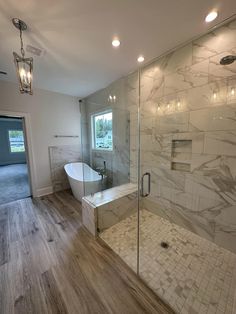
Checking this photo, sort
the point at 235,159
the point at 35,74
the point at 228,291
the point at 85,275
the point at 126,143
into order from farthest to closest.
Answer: the point at 126,143
the point at 35,74
the point at 235,159
the point at 85,275
the point at 228,291

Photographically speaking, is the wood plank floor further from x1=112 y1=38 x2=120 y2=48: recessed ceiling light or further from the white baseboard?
x1=112 y1=38 x2=120 y2=48: recessed ceiling light

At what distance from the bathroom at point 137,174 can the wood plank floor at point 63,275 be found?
11 millimetres

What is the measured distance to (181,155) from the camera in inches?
86.2

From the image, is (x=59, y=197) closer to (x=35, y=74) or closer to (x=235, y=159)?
(x=35, y=74)

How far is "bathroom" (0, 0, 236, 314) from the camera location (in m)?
1.36

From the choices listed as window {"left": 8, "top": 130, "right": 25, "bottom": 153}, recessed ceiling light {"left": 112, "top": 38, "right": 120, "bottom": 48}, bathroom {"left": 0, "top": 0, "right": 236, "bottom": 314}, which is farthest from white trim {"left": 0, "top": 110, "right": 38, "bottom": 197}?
window {"left": 8, "top": 130, "right": 25, "bottom": 153}

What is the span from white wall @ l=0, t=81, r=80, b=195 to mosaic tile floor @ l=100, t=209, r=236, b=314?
2466 mm

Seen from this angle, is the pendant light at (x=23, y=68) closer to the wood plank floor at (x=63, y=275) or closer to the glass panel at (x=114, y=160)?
the glass panel at (x=114, y=160)

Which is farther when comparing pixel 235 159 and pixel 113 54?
pixel 113 54

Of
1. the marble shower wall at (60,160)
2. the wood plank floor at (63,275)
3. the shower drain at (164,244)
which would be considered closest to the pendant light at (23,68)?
the wood plank floor at (63,275)

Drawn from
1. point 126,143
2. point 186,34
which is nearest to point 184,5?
point 186,34

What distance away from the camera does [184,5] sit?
1.36m

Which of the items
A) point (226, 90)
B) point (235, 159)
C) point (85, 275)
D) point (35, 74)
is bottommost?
point (85, 275)

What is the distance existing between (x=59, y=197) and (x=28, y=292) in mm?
2264
